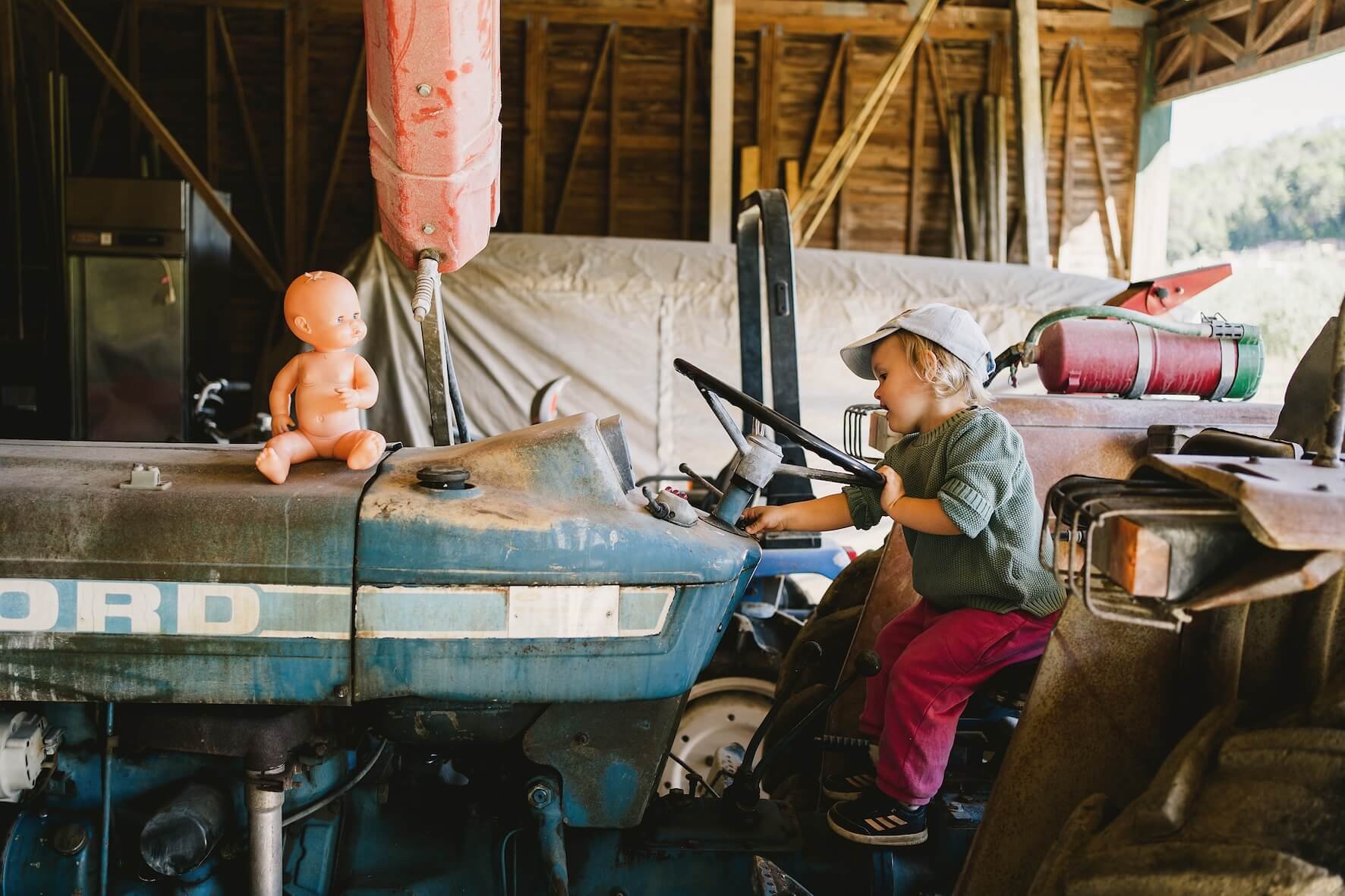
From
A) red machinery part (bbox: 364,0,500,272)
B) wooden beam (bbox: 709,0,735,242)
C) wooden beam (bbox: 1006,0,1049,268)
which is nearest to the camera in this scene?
red machinery part (bbox: 364,0,500,272)

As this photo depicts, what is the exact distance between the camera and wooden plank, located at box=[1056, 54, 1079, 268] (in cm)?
895

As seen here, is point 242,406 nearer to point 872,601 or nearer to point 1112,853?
point 872,601

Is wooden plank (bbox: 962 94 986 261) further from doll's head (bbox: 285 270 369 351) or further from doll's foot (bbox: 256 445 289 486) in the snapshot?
doll's foot (bbox: 256 445 289 486)

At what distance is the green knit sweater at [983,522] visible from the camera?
1791mm

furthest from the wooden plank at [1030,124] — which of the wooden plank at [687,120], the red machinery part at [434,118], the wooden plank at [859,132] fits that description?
the red machinery part at [434,118]

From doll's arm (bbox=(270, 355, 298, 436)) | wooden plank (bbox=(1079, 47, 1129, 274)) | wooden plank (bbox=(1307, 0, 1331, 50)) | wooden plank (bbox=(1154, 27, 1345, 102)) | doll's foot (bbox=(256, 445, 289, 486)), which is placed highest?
wooden plank (bbox=(1307, 0, 1331, 50))

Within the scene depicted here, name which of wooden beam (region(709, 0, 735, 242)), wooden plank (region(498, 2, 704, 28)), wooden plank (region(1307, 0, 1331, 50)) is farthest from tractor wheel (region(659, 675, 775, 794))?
wooden plank (region(498, 2, 704, 28))

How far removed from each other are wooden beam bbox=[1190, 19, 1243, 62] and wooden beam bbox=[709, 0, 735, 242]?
3.77 meters

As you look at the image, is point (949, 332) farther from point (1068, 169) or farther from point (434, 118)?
point (1068, 169)

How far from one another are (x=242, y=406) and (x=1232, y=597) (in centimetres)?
745

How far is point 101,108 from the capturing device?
826 centimetres

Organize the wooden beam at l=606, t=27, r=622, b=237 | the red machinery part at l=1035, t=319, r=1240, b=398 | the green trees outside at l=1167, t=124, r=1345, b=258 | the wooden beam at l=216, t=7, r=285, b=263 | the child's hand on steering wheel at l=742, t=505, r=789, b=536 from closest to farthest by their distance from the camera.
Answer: the child's hand on steering wheel at l=742, t=505, r=789, b=536 → the red machinery part at l=1035, t=319, r=1240, b=398 → the wooden beam at l=216, t=7, r=285, b=263 → the wooden beam at l=606, t=27, r=622, b=237 → the green trees outside at l=1167, t=124, r=1345, b=258

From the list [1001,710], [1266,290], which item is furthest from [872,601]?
[1266,290]

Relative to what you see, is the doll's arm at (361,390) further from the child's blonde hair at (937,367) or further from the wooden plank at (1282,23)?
the wooden plank at (1282,23)
